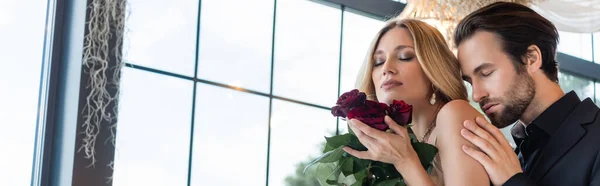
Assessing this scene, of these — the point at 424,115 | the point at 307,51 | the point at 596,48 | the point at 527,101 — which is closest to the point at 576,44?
the point at 596,48

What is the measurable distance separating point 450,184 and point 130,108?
1.65 m

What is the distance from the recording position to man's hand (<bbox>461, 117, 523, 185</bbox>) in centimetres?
195

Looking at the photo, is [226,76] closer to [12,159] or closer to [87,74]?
[87,74]

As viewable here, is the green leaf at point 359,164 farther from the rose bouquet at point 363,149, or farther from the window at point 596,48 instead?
the window at point 596,48

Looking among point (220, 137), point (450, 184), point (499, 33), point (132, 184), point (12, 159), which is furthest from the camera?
point (220, 137)

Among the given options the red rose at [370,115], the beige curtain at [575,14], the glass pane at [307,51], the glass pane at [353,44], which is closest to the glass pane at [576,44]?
the beige curtain at [575,14]

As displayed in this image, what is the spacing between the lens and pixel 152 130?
3.46 metres

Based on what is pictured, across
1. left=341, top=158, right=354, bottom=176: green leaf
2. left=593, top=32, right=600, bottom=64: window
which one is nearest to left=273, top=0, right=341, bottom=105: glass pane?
left=341, top=158, right=354, bottom=176: green leaf

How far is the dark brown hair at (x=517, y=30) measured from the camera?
2.11m

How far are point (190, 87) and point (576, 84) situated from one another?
2616 mm

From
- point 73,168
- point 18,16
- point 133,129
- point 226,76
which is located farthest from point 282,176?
point 18,16

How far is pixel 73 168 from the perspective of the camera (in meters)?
3.14

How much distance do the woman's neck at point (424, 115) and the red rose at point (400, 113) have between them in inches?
9.4

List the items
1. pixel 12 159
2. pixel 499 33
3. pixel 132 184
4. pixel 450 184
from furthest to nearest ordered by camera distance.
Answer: pixel 132 184, pixel 12 159, pixel 499 33, pixel 450 184
